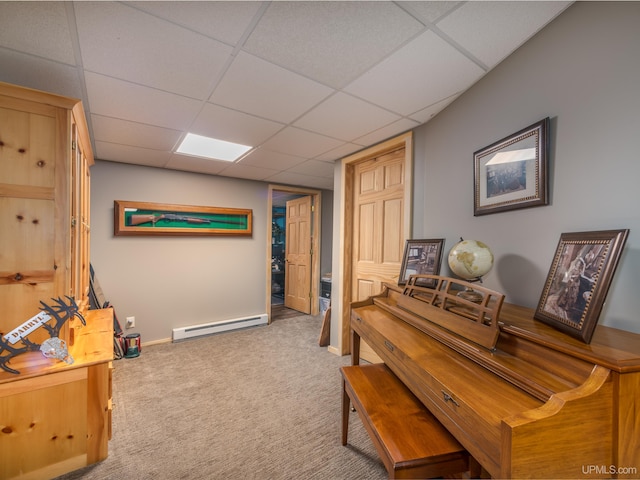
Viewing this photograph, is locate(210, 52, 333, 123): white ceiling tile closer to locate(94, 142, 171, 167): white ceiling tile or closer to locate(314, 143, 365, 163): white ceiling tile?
locate(314, 143, 365, 163): white ceiling tile

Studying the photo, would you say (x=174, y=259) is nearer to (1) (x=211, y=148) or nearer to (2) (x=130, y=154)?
(2) (x=130, y=154)

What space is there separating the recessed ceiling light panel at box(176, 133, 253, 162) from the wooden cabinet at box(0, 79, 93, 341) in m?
1.08

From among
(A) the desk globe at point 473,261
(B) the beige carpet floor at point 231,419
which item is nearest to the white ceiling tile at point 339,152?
(A) the desk globe at point 473,261

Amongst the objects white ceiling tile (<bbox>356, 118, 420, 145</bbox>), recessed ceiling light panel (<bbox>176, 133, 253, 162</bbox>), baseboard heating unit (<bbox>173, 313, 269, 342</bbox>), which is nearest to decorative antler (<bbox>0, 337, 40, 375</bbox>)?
recessed ceiling light panel (<bbox>176, 133, 253, 162</bbox>)

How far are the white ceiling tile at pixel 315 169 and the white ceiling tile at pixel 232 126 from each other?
2.85ft

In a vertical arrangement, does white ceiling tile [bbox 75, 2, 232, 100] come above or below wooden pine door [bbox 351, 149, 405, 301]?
above

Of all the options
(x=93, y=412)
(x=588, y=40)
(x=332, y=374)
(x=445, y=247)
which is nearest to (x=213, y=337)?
(x=332, y=374)

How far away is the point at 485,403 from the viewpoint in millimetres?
842

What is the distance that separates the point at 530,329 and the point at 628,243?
1.62ft

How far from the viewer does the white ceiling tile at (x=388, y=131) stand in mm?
2227

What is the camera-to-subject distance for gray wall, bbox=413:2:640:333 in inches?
40.2

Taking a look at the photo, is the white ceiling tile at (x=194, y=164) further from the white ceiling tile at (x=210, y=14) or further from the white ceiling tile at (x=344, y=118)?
the white ceiling tile at (x=210, y=14)

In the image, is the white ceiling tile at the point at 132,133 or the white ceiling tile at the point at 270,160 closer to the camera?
the white ceiling tile at the point at 132,133

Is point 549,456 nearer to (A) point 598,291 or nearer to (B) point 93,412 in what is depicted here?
(A) point 598,291
